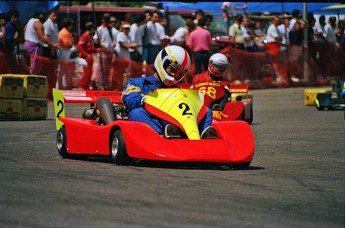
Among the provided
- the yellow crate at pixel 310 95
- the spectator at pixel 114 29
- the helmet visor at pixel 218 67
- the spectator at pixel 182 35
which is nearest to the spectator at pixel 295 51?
the spectator at pixel 182 35

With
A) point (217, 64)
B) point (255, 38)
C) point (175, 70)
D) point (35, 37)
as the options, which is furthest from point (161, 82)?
point (255, 38)

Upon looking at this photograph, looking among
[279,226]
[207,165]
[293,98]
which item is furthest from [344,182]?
[293,98]

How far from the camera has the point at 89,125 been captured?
10.9m

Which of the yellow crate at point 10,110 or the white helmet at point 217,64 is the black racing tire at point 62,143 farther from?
the yellow crate at point 10,110

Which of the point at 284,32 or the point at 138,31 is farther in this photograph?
the point at 284,32

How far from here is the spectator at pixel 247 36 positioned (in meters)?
26.2

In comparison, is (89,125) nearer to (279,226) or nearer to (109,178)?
(109,178)

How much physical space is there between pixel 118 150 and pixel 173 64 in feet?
4.15

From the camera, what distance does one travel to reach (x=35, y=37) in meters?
21.2

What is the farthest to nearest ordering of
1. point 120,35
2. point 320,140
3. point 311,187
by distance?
point 120,35 < point 320,140 < point 311,187

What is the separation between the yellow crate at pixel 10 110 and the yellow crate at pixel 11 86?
108 mm

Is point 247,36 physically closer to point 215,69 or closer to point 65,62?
point 65,62

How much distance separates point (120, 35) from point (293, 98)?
4126mm

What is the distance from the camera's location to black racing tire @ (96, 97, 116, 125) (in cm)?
1084
